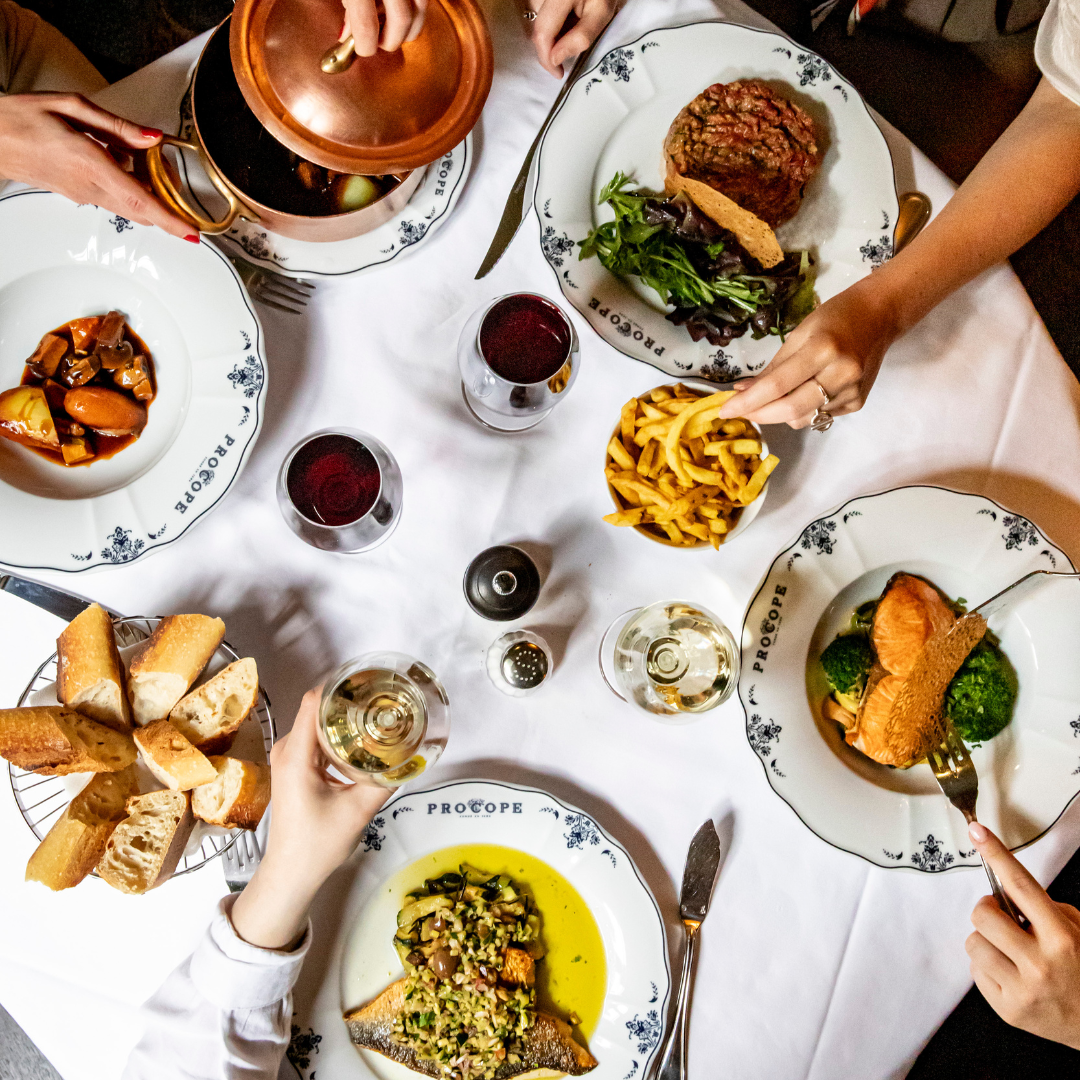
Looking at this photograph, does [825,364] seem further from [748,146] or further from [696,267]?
[748,146]

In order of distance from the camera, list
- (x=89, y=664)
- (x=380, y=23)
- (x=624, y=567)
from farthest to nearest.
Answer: (x=624, y=567), (x=89, y=664), (x=380, y=23)

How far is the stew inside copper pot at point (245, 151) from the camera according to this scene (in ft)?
3.86

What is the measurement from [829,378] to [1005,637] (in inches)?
20.4

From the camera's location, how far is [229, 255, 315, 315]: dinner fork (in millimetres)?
1343

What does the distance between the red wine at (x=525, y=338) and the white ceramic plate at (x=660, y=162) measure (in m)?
0.08

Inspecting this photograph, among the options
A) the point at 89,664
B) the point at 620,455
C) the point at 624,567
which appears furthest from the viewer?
the point at 624,567

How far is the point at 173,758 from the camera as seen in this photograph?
1187mm

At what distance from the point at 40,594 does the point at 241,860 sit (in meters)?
0.51

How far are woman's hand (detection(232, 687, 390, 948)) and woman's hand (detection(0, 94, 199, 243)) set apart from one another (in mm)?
739

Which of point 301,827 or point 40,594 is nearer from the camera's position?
point 301,827

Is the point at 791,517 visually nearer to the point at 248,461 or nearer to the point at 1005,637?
the point at 1005,637

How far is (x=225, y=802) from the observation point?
119 centimetres

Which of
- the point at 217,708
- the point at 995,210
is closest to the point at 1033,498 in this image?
the point at 995,210

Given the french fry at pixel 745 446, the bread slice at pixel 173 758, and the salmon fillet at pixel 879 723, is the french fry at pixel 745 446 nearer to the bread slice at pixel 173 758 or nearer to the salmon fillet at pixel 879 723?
the salmon fillet at pixel 879 723
